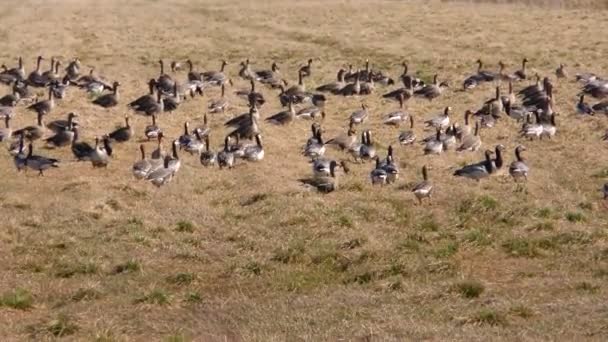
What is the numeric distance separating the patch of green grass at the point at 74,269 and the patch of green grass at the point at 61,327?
118 inches

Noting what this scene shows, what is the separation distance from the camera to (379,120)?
31.7 meters

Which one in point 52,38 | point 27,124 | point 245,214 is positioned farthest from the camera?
point 52,38

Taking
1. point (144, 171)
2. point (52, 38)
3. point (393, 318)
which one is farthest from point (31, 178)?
point (52, 38)

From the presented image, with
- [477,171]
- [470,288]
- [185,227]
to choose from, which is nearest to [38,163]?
[185,227]

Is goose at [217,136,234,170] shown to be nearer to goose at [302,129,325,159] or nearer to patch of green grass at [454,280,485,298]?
goose at [302,129,325,159]

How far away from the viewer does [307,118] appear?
31922 mm

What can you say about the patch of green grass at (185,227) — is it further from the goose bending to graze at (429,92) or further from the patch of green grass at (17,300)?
the goose bending to graze at (429,92)

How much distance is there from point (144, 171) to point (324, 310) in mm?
10886

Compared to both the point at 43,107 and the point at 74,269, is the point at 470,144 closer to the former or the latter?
the point at 74,269

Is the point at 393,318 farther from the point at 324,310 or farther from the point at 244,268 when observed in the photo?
the point at 244,268

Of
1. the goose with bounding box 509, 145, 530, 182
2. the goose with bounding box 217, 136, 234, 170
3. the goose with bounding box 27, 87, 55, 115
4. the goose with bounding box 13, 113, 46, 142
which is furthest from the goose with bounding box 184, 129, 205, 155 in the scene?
the goose with bounding box 509, 145, 530, 182

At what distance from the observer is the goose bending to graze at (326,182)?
22.4 m

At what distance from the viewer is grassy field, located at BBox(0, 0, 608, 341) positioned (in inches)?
540

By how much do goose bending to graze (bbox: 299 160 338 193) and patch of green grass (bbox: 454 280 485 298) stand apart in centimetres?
764
